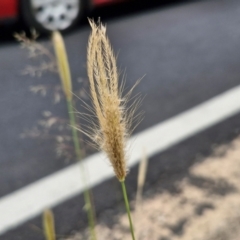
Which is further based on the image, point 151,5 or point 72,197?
point 151,5

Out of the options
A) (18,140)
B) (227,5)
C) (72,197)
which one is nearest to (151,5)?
(227,5)

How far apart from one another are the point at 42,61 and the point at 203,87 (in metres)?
1.39

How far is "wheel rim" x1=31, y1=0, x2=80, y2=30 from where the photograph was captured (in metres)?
4.97

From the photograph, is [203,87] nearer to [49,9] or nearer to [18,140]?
[18,140]

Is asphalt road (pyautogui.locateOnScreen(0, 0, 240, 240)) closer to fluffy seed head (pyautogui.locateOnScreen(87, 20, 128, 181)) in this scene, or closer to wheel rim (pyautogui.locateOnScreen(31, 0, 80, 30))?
wheel rim (pyautogui.locateOnScreen(31, 0, 80, 30))

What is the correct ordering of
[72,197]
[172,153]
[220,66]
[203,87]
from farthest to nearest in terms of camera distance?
[220,66] < [203,87] < [172,153] < [72,197]

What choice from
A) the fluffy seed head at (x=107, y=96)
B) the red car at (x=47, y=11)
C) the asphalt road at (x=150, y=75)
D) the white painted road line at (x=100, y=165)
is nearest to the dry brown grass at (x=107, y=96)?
the fluffy seed head at (x=107, y=96)

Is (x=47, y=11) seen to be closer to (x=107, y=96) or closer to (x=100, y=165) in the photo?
(x=100, y=165)

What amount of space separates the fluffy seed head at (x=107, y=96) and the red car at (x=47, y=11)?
409 cm

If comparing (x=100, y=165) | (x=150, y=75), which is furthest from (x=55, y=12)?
(x=100, y=165)

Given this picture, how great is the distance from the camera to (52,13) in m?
5.02

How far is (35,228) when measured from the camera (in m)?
2.60

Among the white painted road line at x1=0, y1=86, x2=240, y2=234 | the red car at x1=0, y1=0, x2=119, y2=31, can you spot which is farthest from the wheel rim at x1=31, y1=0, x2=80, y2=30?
the white painted road line at x1=0, y1=86, x2=240, y2=234

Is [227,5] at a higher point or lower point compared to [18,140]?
lower
